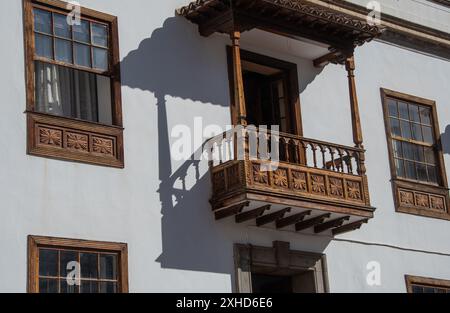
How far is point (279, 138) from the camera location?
45.0 feet

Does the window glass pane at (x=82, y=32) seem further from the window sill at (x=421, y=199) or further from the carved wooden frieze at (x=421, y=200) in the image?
the carved wooden frieze at (x=421, y=200)

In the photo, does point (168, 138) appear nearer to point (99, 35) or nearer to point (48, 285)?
point (99, 35)

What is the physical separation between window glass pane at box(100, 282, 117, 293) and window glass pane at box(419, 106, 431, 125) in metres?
7.03

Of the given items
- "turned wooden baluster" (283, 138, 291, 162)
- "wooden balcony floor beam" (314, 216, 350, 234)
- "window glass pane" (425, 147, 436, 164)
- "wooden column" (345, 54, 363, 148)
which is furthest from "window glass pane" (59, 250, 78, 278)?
"window glass pane" (425, 147, 436, 164)

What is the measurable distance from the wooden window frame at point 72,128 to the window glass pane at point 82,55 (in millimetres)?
102

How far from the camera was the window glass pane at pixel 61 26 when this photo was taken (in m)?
12.8

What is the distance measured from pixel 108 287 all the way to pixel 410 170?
6.34m

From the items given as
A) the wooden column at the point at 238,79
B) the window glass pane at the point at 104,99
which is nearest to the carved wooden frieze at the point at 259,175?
the wooden column at the point at 238,79

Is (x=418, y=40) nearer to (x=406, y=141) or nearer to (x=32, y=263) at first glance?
(x=406, y=141)

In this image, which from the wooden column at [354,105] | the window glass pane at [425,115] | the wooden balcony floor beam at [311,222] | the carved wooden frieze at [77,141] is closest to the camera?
the carved wooden frieze at [77,141]

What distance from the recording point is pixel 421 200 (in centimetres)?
1620

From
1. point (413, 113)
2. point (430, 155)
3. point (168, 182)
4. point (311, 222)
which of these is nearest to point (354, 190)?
point (311, 222)

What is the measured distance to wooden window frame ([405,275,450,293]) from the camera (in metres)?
15.4

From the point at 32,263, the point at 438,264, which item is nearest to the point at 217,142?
the point at 32,263
